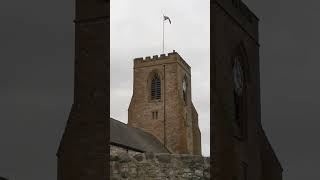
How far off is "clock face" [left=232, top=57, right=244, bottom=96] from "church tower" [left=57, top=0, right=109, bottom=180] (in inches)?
203

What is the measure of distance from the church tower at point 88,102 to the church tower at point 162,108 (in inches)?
605

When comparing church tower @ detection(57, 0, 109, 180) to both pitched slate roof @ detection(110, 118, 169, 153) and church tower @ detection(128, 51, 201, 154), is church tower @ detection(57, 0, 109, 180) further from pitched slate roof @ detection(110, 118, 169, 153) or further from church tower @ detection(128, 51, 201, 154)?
church tower @ detection(128, 51, 201, 154)

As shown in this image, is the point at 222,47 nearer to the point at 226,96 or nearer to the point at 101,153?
the point at 226,96

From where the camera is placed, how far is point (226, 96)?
22.6 m

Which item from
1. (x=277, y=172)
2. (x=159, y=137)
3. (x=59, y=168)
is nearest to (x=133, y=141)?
(x=159, y=137)

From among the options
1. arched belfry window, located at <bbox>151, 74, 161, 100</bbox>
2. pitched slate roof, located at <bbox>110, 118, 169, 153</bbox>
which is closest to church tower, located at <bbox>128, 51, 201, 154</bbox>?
arched belfry window, located at <bbox>151, 74, 161, 100</bbox>

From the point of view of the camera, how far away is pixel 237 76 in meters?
25.1

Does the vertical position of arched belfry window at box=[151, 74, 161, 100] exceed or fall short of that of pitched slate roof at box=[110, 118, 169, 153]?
it exceeds it

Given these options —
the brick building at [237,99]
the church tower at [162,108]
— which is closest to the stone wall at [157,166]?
the brick building at [237,99]

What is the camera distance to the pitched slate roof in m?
37.3

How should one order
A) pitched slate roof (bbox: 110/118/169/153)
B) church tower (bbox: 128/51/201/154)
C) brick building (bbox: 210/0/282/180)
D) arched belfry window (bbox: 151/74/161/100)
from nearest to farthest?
1. brick building (bbox: 210/0/282/180)
2. pitched slate roof (bbox: 110/118/169/153)
3. church tower (bbox: 128/51/201/154)
4. arched belfry window (bbox: 151/74/161/100)

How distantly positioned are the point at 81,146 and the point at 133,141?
54.0ft

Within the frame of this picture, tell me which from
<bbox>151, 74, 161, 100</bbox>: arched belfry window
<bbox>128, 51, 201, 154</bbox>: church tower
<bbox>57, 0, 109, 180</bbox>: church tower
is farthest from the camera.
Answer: <bbox>151, 74, 161, 100</bbox>: arched belfry window

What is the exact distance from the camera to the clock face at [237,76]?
24700mm
